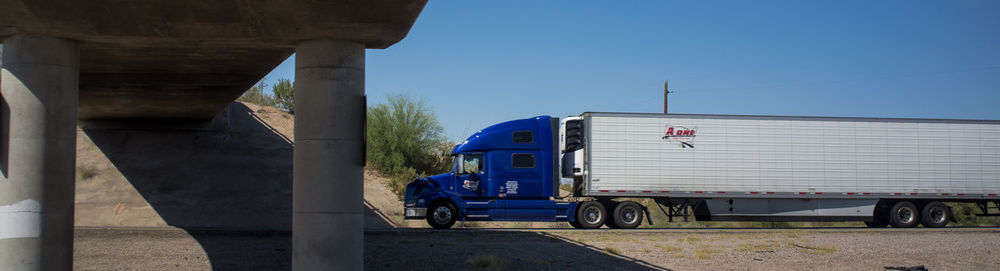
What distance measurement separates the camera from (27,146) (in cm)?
1025

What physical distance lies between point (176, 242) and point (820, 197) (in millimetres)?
17451

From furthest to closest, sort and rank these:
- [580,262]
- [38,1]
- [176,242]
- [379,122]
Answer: [379,122] → [176,242] → [580,262] → [38,1]

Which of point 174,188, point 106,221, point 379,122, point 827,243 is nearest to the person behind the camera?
point 827,243

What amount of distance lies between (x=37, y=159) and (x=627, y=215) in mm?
15597

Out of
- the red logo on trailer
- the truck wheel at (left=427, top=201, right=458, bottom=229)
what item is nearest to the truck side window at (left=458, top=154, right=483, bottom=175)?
the truck wheel at (left=427, top=201, right=458, bottom=229)

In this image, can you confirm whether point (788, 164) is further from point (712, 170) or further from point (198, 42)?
point (198, 42)

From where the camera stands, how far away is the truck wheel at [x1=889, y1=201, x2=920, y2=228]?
23.1 m

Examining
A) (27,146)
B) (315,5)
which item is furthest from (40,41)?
(315,5)

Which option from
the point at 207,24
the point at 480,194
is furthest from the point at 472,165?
the point at 207,24

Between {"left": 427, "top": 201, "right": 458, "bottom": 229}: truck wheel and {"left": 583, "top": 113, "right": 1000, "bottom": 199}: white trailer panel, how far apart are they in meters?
3.87

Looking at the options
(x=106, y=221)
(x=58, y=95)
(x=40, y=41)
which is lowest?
(x=106, y=221)

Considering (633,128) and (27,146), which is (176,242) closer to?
(27,146)

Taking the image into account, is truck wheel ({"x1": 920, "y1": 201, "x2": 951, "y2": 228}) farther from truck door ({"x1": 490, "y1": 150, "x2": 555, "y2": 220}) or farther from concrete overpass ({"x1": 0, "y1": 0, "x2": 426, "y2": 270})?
concrete overpass ({"x1": 0, "y1": 0, "x2": 426, "y2": 270})

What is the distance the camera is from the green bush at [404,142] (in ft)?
124
